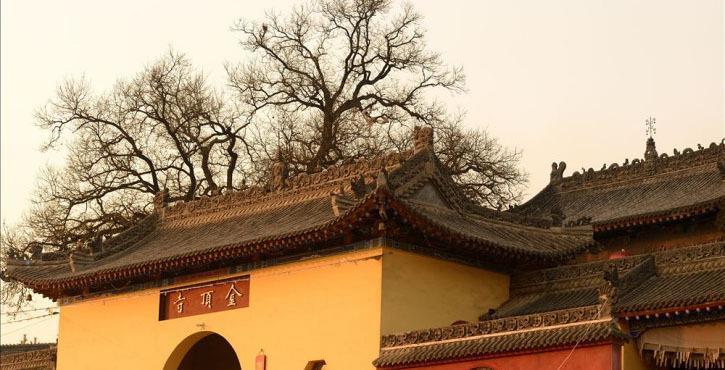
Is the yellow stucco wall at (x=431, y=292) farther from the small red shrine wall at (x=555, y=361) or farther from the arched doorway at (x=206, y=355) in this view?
the arched doorway at (x=206, y=355)

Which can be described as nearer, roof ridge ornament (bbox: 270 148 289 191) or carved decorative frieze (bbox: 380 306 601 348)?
carved decorative frieze (bbox: 380 306 601 348)

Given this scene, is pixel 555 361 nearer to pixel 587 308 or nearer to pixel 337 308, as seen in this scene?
pixel 587 308

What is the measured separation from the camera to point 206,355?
24000mm

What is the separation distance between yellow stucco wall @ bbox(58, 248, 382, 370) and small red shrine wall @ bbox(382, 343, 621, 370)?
1.72 meters

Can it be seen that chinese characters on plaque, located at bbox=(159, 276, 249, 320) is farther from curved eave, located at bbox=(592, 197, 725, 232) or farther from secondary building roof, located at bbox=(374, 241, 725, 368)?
curved eave, located at bbox=(592, 197, 725, 232)

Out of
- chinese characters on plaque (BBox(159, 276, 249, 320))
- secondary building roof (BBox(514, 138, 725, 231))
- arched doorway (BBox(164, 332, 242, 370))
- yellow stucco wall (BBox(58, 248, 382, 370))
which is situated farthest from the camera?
secondary building roof (BBox(514, 138, 725, 231))

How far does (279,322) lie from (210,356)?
3741 mm

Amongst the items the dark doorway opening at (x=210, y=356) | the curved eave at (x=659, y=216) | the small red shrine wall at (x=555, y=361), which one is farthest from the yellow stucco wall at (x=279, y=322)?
the curved eave at (x=659, y=216)

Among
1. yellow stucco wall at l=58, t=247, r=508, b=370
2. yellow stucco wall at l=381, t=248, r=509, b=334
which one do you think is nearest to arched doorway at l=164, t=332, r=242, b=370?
yellow stucco wall at l=58, t=247, r=508, b=370

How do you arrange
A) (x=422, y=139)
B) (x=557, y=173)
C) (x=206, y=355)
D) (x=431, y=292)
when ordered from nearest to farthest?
1. (x=431, y=292)
2. (x=422, y=139)
3. (x=206, y=355)
4. (x=557, y=173)

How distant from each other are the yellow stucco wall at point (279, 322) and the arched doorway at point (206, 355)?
360 millimetres

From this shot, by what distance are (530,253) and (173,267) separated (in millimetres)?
5938

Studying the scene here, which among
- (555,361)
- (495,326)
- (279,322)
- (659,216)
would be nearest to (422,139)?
(279,322)

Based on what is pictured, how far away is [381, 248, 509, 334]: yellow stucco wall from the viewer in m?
19.5
